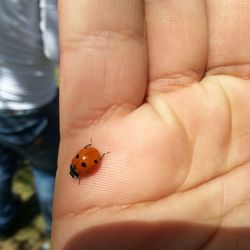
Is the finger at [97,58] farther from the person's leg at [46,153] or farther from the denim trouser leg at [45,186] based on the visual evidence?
the denim trouser leg at [45,186]

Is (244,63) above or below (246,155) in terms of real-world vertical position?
above

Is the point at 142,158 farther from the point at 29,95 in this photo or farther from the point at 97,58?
the point at 29,95

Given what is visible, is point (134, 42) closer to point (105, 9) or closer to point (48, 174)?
point (105, 9)

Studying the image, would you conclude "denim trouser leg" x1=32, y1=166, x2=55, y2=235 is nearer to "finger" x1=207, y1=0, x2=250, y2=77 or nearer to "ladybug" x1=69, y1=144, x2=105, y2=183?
"ladybug" x1=69, y1=144, x2=105, y2=183

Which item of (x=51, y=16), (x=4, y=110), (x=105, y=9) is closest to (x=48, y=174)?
(x=4, y=110)

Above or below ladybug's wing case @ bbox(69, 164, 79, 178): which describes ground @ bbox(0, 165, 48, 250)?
below

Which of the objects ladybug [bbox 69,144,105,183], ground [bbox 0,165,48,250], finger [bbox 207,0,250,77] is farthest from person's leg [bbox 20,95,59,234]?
finger [bbox 207,0,250,77]

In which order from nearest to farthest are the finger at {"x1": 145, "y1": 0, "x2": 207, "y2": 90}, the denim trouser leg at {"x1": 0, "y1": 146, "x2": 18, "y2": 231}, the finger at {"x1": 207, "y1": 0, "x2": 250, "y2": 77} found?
1. the finger at {"x1": 145, "y1": 0, "x2": 207, "y2": 90}
2. the finger at {"x1": 207, "y1": 0, "x2": 250, "y2": 77}
3. the denim trouser leg at {"x1": 0, "y1": 146, "x2": 18, "y2": 231}
